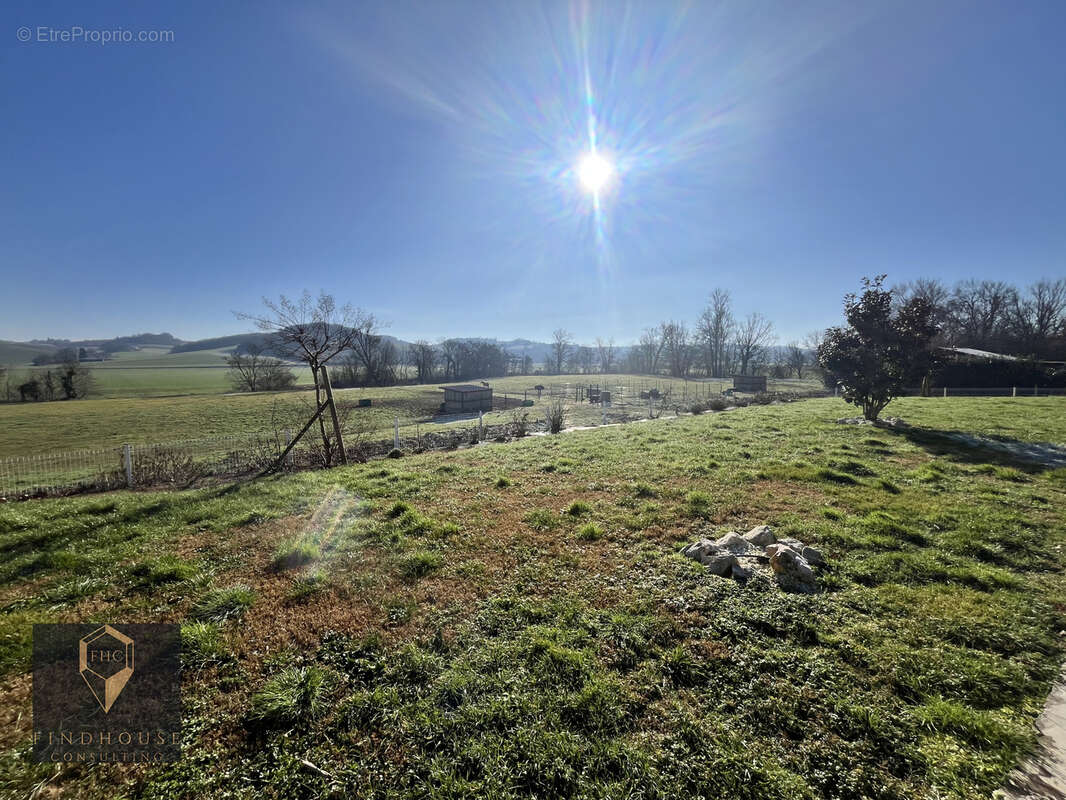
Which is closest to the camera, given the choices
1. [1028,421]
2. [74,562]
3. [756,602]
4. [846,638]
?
[846,638]

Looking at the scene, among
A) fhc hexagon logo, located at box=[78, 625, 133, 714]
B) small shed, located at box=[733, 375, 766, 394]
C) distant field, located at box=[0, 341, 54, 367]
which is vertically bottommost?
fhc hexagon logo, located at box=[78, 625, 133, 714]

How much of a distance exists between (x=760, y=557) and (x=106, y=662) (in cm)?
643

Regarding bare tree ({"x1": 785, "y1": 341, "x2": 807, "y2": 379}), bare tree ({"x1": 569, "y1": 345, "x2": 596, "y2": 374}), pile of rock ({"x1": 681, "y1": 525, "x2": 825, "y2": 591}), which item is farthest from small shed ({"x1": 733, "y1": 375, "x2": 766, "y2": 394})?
bare tree ({"x1": 569, "y1": 345, "x2": 596, "y2": 374})

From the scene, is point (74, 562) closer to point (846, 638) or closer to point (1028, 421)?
point (846, 638)

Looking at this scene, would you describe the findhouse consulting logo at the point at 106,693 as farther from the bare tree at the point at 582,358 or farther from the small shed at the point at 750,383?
the bare tree at the point at 582,358

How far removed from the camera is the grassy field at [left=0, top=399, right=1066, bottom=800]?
2281 mm

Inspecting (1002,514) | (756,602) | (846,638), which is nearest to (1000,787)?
(846,638)

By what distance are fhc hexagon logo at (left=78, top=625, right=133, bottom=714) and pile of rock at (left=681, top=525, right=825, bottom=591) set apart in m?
5.49

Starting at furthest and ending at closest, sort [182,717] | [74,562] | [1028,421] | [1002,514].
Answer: [1028,421], [1002,514], [74,562], [182,717]

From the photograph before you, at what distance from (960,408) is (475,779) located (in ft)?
83.7

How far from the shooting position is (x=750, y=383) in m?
42.5

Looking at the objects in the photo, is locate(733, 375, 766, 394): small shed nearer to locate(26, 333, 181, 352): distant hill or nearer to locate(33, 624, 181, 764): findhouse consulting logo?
locate(33, 624, 181, 764): findhouse consulting logo

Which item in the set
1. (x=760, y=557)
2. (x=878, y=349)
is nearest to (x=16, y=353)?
(x=760, y=557)

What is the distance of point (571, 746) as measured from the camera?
7.86ft
